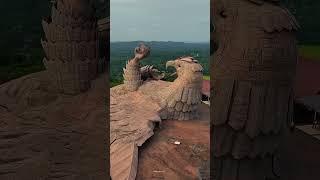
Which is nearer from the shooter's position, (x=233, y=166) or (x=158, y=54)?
(x=233, y=166)

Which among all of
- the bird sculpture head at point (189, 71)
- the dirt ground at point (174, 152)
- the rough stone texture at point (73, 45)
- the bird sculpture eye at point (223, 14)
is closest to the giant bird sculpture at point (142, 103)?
the bird sculpture head at point (189, 71)

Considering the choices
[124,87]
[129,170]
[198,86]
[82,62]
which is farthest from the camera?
[124,87]

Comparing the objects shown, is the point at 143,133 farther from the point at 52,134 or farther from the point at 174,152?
the point at 52,134

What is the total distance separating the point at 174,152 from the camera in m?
4.29

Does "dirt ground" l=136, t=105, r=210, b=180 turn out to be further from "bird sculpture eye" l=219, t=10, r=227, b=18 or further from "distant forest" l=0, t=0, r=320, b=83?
"bird sculpture eye" l=219, t=10, r=227, b=18

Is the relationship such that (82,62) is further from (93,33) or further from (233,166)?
(233,166)

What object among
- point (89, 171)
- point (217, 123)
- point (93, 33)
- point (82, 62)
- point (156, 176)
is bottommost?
point (156, 176)

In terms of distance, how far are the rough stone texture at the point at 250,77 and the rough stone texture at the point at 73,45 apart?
0.89m

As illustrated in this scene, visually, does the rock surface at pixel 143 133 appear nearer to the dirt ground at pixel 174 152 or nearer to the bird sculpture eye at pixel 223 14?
the dirt ground at pixel 174 152

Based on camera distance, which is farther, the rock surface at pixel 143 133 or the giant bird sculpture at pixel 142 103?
the giant bird sculpture at pixel 142 103

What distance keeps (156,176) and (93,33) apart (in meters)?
1.65

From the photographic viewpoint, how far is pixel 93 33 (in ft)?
9.38

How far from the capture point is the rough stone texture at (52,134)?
279 centimetres

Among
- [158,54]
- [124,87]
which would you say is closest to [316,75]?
[124,87]
